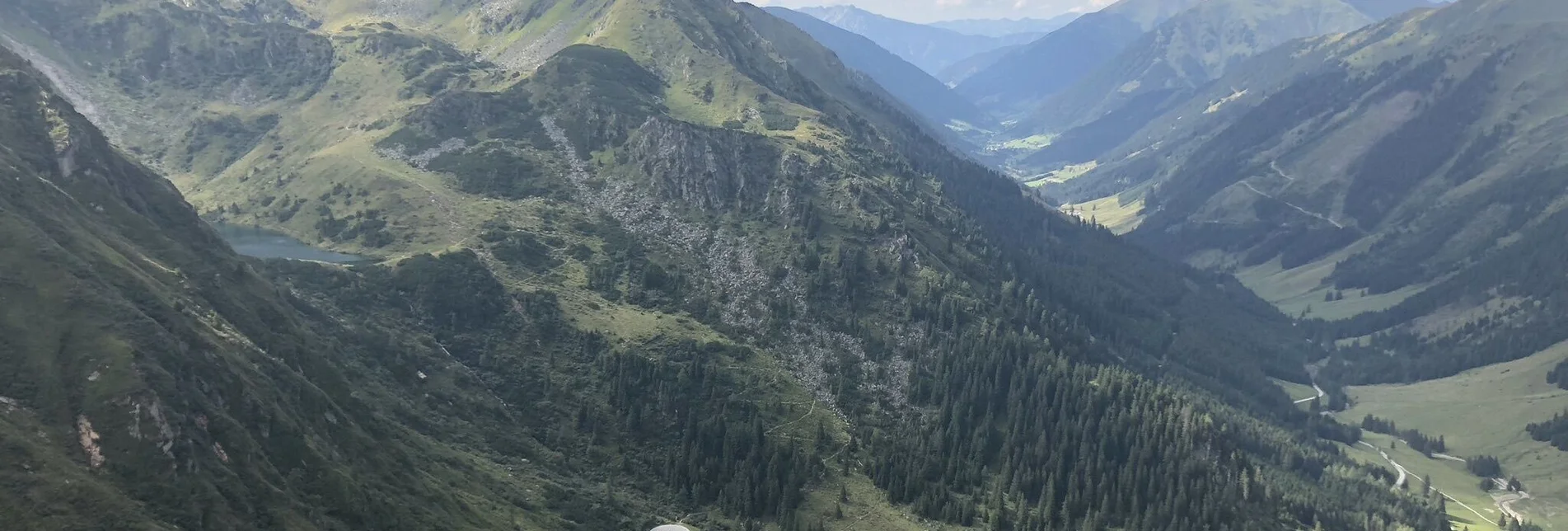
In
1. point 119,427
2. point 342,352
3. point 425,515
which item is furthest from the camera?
point 342,352

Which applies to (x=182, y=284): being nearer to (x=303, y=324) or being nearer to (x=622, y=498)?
(x=303, y=324)

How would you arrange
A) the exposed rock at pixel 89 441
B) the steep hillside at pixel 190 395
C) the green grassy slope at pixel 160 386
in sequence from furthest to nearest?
the steep hillside at pixel 190 395
the green grassy slope at pixel 160 386
the exposed rock at pixel 89 441

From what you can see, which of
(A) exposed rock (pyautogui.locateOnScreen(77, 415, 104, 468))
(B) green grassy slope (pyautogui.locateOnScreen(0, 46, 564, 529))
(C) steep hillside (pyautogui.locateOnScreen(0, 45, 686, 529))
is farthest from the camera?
(C) steep hillside (pyautogui.locateOnScreen(0, 45, 686, 529))

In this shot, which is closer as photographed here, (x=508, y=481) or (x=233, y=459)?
(x=233, y=459)

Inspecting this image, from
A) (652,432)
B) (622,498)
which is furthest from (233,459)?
(652,432)

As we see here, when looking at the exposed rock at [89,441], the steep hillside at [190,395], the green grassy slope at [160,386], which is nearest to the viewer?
the exposed rock at [89,441]

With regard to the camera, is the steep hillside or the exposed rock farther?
the steep hillside

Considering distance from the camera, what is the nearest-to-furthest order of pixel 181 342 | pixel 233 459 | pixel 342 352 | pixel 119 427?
pixel 119 427
pixel 233 459
pixel 181 342
pixel 342 352

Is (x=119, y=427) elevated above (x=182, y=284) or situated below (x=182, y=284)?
below

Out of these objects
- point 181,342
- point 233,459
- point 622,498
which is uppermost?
point 181,342

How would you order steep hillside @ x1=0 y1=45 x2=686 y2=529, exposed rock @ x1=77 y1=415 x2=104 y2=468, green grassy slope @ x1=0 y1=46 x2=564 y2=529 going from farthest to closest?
steep hillside @ x1=0 y1=45 x2=686 y2=529
green grassy slope @ x1=0 y1=46 x2=564 y2=529
exposed rock @ x1=77 y1=415 x2=104 y2=468

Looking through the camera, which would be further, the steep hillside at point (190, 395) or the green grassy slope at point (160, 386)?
the steep hillside at point (190, 395)
